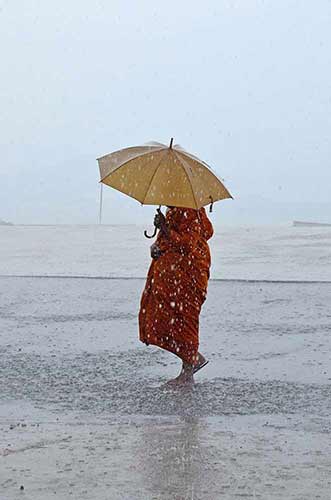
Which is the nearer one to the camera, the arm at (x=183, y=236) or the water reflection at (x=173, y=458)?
the water reflection at (x=173, y=458)

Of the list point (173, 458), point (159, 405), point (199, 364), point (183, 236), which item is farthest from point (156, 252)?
point (173, 458)

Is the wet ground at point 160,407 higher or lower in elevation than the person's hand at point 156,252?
lower

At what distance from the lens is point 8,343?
8.91 metres

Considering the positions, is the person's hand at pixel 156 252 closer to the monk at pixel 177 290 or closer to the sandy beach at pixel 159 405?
the monk at pixel 177 290

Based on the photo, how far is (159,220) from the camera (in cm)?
743

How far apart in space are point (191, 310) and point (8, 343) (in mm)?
2146

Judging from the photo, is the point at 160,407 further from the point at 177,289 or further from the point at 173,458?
the point at 173,458

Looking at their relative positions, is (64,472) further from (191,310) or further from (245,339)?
(245,339)

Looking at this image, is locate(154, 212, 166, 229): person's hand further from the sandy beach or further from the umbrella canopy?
the sandy beach

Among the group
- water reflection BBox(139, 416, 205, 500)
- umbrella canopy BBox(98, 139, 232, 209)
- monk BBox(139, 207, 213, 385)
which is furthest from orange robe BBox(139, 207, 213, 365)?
water reflection BBox(139, 416, 205, 500)

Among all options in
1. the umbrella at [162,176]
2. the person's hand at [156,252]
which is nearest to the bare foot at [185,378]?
the person's hand at [156,252]

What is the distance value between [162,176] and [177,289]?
32.5 inches

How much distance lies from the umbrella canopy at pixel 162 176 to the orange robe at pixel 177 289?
0.29 meters

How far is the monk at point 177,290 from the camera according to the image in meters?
7.38
